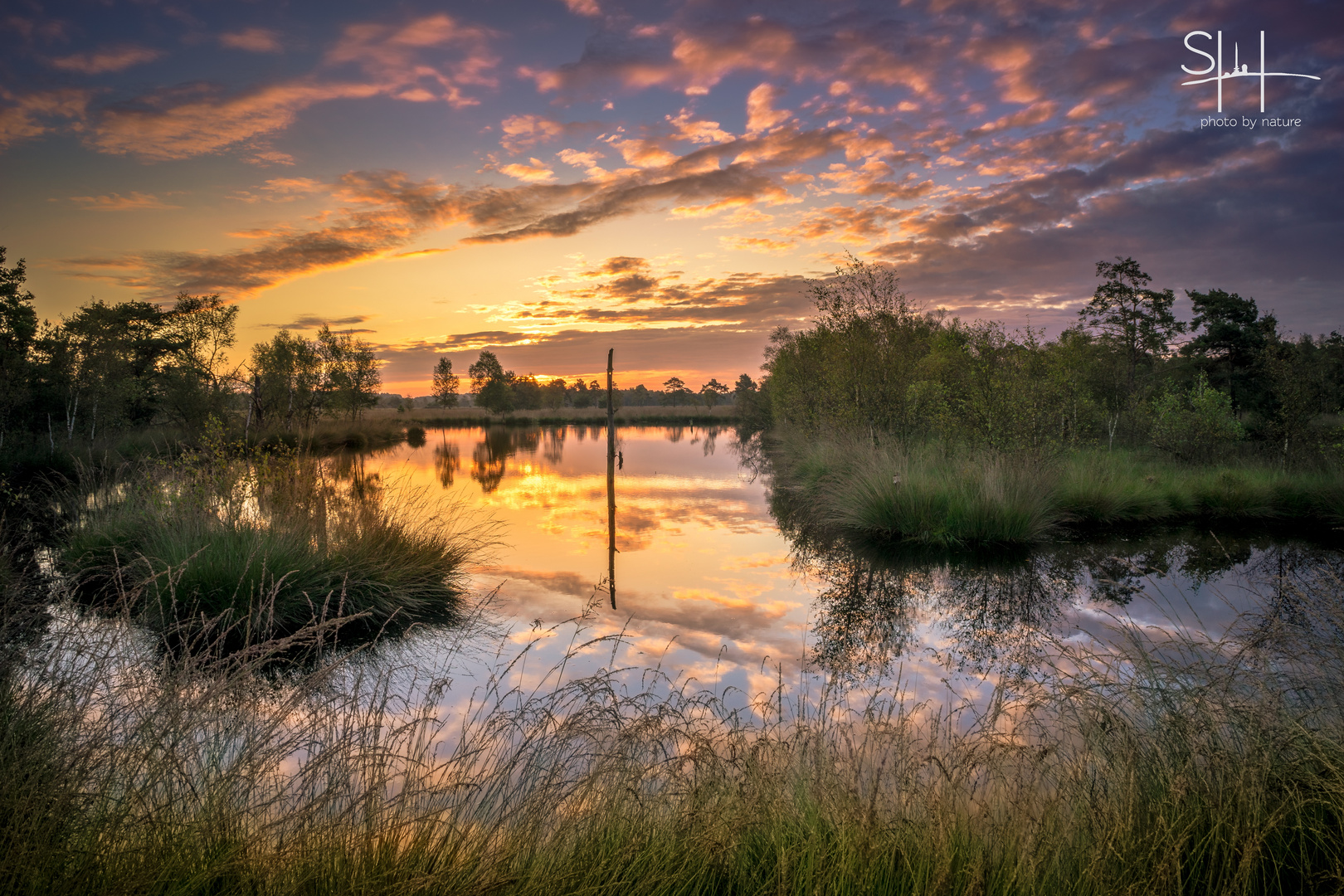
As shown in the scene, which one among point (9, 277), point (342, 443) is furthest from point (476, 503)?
point (342, 443)

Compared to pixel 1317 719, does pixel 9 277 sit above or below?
above

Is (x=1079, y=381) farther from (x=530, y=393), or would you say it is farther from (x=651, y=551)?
(x=530, y=393)

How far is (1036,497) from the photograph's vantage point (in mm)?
11781

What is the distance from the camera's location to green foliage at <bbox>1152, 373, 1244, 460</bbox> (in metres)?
17.4

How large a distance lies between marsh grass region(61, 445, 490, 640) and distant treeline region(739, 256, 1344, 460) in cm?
1163

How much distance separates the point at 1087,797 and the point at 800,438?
70.7ft

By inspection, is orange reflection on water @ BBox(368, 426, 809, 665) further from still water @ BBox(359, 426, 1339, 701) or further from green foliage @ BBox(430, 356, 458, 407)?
green foliage @ BBox(430, 356, 458, 407)

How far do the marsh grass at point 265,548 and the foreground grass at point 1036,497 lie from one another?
7265 mm

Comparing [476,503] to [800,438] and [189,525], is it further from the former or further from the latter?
[800,438]

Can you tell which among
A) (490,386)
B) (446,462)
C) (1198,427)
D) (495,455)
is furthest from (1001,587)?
(490,386)

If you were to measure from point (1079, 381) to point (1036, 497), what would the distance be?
43.3ft

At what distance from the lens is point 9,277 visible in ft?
75.5

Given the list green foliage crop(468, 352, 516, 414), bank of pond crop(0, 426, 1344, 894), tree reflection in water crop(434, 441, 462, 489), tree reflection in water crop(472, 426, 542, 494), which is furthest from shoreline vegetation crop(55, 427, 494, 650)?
green foliage crop(468, 352, 516, 414)

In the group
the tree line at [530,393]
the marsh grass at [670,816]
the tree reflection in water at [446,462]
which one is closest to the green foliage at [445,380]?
the tree line at [530,393]
